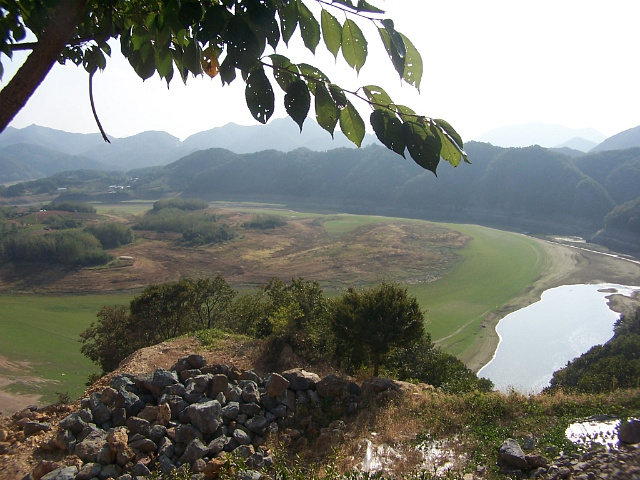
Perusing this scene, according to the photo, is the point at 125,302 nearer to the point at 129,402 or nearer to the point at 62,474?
the point at 129,402

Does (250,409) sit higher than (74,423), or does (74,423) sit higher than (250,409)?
(74,423)

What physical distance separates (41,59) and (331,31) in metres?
0.61

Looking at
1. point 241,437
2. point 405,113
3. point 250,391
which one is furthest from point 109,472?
point 405,113

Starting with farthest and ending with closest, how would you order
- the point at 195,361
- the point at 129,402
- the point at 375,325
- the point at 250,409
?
the point at 375,325 < the point at 195,361 < the point at 250,409 < the point at 129,402

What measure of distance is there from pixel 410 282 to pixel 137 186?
101 m

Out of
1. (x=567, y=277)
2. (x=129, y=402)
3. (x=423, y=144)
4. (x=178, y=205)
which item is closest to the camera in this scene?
(x=423, y=144)

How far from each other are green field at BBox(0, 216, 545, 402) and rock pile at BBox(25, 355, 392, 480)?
15582 millimetres

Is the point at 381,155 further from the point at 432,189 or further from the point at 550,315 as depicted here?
the point at 550,315

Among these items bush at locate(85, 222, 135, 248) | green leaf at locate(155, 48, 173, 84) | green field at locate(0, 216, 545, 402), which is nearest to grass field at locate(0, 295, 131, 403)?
green field at locate(0, 216, 545, 402)

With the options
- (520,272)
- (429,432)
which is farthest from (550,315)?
(429,432)

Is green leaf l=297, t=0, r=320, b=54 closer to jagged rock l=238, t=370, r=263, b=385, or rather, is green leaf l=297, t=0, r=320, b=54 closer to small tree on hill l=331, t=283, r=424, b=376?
jagged rock l=238, t=370, r=263, b=385

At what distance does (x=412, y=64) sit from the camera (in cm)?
88

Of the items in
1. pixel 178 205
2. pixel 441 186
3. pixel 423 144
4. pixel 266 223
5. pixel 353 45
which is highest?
pixel 441 186

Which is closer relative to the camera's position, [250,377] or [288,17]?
[288,17]
